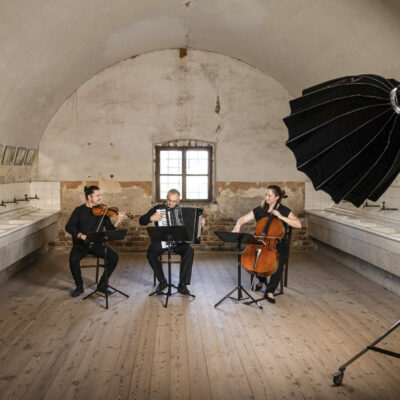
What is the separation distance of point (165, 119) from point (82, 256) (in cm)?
344

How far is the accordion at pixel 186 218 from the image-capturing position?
5.46m

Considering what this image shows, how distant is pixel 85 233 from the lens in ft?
18.0

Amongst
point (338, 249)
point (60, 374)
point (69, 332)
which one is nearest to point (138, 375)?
point (60, 374)

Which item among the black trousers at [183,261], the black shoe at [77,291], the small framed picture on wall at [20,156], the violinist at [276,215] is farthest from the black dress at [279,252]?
the small framed picture on wall at [20,156]

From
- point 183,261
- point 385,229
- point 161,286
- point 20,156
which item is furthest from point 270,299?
point 20,156

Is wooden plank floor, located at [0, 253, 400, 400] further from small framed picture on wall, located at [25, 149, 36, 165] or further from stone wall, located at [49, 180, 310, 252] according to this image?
small framed picture on wall, located at [25, 149, 36, 165]

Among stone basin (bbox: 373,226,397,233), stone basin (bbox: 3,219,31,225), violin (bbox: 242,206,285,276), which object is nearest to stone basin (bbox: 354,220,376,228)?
stone basin (bbox: 373,226,397,233)

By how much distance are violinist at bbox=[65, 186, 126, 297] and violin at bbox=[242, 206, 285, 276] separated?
1.71m

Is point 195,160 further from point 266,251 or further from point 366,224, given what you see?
point 266,251

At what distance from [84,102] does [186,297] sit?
14.3 feet

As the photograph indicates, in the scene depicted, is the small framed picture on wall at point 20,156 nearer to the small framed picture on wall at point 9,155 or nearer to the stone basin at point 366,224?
the small framed picture on wall at point 9,155

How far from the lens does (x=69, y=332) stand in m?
4.12

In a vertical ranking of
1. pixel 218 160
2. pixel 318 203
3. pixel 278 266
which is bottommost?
pixel 278 266

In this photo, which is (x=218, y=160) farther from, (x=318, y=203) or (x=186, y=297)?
(x=186, y=297)
